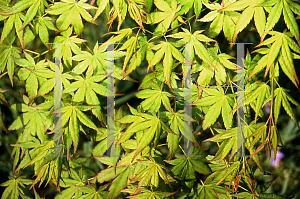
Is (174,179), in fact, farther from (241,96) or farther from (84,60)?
(84,60)

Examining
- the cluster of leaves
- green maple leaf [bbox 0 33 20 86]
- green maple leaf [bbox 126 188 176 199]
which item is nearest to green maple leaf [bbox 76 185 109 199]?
the cluster of leaves

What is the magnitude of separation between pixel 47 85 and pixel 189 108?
1.54 feet

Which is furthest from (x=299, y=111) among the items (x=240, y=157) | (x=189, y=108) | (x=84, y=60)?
(x=84, y=60)

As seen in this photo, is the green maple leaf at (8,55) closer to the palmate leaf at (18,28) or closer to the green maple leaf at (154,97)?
the palmate leaf at (18,28)

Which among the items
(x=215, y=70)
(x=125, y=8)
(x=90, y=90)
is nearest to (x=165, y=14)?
(x=125, y=8)

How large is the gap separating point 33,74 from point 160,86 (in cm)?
43

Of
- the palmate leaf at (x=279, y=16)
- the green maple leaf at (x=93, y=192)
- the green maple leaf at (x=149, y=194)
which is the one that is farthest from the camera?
the green maple leaf at (x=93, y=192)

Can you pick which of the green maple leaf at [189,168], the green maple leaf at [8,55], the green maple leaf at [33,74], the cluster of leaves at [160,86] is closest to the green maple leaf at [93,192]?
the cluster of leaves at [160,86]

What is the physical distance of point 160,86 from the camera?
75 cm

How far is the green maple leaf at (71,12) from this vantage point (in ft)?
2.46

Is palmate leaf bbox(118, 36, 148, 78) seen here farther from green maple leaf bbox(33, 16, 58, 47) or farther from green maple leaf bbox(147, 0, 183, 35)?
green maple leaf bbox(33, 16, 58, 47)

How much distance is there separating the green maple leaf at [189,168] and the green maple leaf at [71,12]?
558 millimetres

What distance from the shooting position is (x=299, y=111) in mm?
1886

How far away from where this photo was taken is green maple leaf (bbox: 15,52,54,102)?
0.79m
